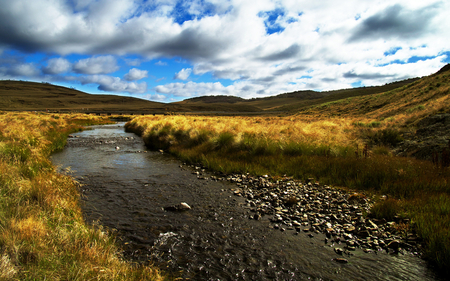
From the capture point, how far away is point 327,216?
20.9 ft

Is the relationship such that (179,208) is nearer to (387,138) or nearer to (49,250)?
(49,250)

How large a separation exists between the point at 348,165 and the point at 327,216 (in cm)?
413

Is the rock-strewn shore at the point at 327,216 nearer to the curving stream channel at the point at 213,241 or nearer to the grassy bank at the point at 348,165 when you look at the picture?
the curving stream channel at the point at 213,241

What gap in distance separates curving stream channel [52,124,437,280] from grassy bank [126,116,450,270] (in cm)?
145

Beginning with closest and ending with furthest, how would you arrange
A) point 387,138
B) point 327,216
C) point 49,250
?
point 49,250 → point 327,216 → point 387,138

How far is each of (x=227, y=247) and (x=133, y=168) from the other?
8.89m

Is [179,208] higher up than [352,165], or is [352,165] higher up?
[352,165]

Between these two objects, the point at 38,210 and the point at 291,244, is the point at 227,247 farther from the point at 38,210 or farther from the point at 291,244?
the point at 38,210

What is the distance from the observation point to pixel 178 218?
654 centimetres

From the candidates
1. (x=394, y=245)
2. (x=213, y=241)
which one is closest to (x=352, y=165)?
(x=394, y=245)

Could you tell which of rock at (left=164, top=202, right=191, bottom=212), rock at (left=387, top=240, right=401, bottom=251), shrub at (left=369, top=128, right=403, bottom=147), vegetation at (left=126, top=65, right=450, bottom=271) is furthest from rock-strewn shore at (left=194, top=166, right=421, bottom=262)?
shrub at (left=369, top=128, right=403, bottom=147)

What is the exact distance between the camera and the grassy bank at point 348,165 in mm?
5387

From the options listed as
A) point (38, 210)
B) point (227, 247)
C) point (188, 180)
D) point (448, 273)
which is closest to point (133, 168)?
point (188, 180)

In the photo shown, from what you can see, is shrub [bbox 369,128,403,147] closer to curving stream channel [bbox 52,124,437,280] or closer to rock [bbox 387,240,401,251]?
rock [bbox 387,240,401,251]
